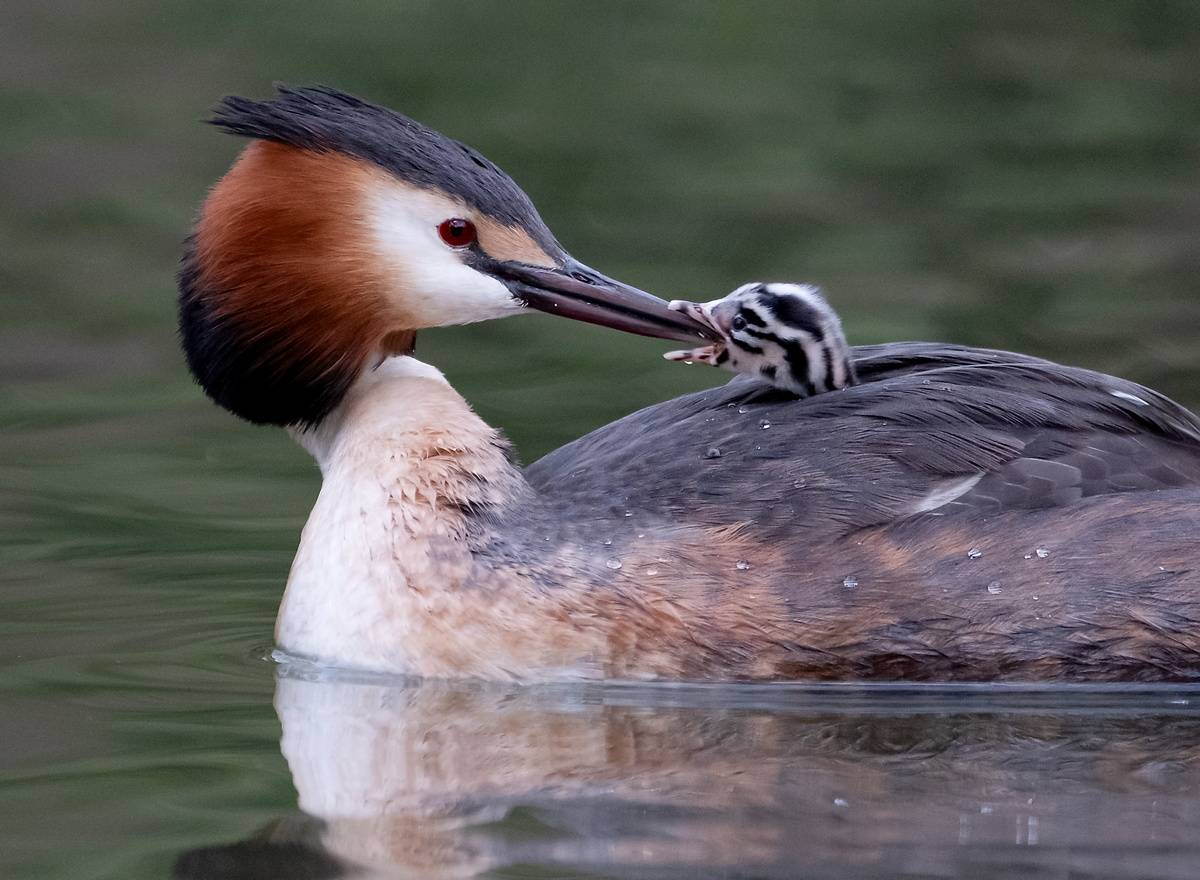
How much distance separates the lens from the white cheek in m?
6.55

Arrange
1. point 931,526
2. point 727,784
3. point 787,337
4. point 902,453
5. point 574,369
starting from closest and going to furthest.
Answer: point 727,784, point 931,526, point 902,453, point 787,337, point 574,369

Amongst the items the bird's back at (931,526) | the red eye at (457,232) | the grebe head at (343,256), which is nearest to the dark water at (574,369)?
the bird's back at (931,526)

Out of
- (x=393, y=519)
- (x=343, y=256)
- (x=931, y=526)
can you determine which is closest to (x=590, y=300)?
(x=343, y=256)

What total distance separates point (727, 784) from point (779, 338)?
158 cm

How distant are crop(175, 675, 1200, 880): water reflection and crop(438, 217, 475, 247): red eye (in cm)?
137

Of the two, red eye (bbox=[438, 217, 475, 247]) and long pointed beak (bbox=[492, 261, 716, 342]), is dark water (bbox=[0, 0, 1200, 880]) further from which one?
red eye (bbox=[438, 217, 475, 247])

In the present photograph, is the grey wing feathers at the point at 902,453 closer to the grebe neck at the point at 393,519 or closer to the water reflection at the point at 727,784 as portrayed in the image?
the grebe neck at the point at 393,519

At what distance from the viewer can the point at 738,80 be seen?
44.9 feet

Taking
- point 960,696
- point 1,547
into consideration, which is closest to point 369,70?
point 1,547

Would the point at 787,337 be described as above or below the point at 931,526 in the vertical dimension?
above

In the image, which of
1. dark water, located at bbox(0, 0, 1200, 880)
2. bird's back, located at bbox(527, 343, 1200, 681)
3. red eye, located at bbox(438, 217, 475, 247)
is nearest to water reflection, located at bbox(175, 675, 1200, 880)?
dark water, located at bbox(0, 0, 1200, 880)

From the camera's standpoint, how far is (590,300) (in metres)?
6.62

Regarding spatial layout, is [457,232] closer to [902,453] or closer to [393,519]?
[393,519]

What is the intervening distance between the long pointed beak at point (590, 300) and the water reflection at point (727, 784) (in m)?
1.17
